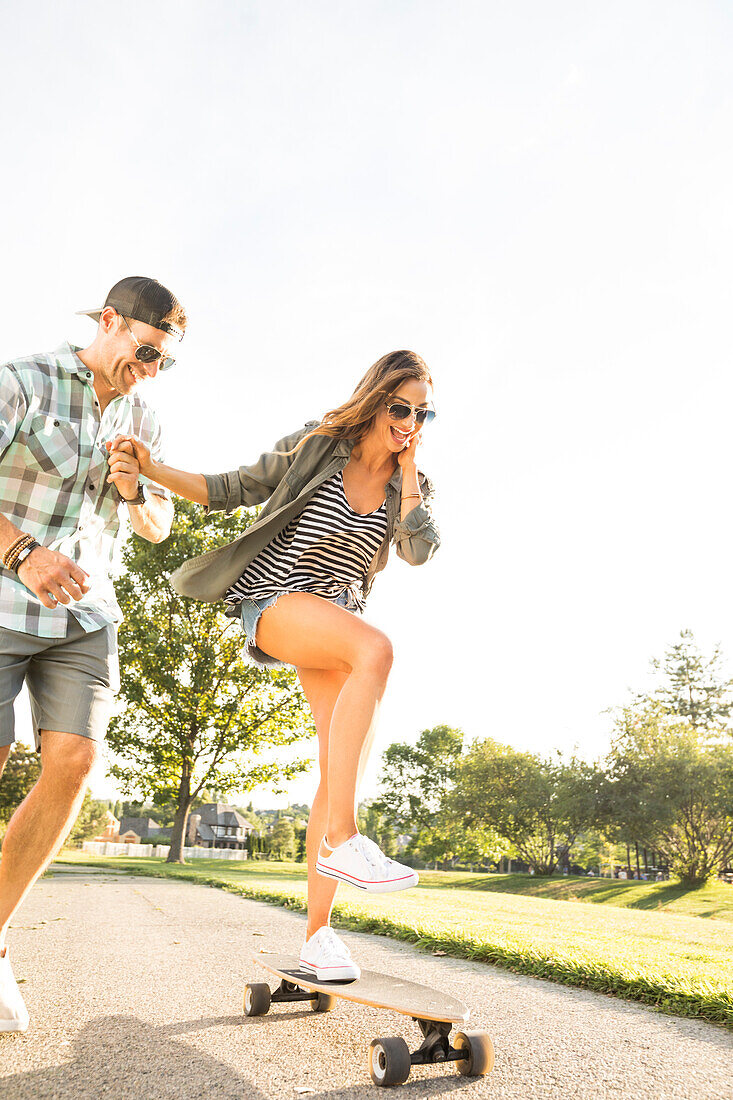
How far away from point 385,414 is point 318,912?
217 cm

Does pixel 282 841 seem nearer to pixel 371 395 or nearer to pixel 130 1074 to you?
pixel 371 395

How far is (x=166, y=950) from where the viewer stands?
4.47 m

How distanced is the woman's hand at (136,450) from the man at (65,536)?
20 mm

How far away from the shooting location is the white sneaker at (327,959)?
2.69 metres

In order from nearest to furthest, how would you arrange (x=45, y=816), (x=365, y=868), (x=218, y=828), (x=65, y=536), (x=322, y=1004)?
(x=365, y=868) < (x=45, y=816) < (x=65, y=536) < (x=322, y=1004) < (x=218, y=828)

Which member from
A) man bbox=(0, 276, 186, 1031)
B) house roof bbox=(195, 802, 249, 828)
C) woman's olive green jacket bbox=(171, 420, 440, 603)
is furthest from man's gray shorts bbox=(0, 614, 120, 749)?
house roof bbox=(195, 802, 249, 828)

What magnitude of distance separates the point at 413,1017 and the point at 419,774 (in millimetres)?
63870

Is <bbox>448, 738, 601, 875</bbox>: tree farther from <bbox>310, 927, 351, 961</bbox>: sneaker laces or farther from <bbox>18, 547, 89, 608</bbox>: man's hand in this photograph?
<bbox>18, 547, 89, 608</bbox>: man's hand

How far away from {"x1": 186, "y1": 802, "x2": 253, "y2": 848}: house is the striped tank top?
294 feet

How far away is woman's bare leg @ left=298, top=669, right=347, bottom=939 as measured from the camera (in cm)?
301

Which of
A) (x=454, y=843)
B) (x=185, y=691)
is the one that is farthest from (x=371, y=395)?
(x=454, y=843)

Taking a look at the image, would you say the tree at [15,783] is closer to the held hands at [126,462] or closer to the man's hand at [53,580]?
the held hands at [126,462]

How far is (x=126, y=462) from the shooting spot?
3057 mm

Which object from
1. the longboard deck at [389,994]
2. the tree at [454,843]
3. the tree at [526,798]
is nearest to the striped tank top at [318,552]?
the longboard deck at [389,994]
